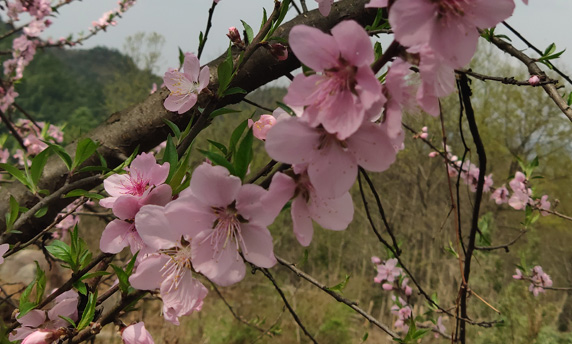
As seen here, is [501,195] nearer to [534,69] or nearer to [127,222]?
[534,69]

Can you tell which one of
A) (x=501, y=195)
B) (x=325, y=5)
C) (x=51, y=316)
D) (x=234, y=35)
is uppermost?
(x=325, y=5)

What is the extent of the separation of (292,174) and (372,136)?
81mm

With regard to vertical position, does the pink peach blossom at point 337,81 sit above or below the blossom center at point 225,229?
above

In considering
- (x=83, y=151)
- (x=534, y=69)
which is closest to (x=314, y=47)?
(x=83, y=151)

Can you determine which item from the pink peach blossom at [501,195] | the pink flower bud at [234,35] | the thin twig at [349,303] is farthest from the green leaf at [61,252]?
the pink peach blossom at [501,195]

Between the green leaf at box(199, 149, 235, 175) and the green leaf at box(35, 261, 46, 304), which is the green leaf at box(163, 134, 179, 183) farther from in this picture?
the green leaf at box(35, 261, 46, 304)

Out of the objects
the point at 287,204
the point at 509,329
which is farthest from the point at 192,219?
the point at 509,329

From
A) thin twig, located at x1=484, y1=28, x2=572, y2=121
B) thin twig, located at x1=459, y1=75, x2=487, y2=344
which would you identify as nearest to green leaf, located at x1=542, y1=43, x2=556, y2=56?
thin twig, located at x1=484, y1=28, x2=572, y2=121

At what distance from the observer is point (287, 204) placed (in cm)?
37

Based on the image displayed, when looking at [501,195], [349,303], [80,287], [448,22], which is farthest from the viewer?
[501,195]

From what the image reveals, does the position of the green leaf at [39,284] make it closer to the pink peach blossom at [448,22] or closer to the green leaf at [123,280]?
the green leaf at [123,280]

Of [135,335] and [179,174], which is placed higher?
[179,174]

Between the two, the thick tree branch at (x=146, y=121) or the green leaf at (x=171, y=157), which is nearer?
the green leaf at (x=171, y=157)

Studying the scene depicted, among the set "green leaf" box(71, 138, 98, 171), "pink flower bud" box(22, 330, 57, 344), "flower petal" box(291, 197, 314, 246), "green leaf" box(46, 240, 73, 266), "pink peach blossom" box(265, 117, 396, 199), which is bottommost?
"pink flower bud" box(22, 330, 57, 344)
